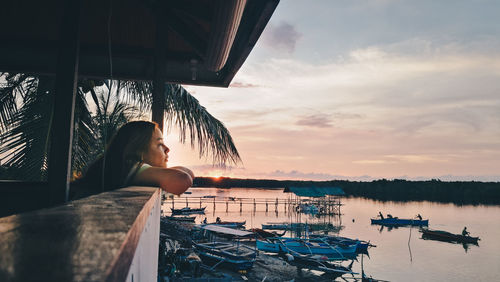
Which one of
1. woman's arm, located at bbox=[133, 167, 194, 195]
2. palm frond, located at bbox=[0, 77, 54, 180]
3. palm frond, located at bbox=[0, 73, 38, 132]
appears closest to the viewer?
woman's arm, located at bbox=[133, 167, 194, 195]

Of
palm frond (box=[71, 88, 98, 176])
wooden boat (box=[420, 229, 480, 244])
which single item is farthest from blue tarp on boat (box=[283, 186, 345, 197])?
palm frond (box=[71, 88, 98, 176])

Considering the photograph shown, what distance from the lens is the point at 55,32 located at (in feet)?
14.4

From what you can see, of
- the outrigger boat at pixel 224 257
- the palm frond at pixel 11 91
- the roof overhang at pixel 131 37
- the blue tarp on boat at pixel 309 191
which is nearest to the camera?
the roof overhang at pixel 131 37

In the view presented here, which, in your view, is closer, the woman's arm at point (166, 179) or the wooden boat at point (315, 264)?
the woman's arm at point (166, 179)

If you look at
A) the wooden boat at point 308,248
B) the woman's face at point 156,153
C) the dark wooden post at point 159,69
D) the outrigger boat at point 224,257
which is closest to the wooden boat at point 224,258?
the outrigger boat at point 224,257

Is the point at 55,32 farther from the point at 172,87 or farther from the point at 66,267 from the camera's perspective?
the point at 66,267

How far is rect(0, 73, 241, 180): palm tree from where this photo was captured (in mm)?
5508

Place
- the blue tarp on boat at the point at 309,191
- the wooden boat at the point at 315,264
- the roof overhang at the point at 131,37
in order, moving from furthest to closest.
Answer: the blue tarp on boat at the point at 309,191
the wooden boat at the point at 315,264
the roof overhang at the point at 131,37

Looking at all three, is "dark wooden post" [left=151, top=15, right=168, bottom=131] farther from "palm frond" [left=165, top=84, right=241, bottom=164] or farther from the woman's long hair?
"palm frond" [left=165, top=84, right=241, bottom=164]

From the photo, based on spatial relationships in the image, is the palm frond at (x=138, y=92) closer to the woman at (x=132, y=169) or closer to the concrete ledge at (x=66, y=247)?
the woman at (x=132, y=169)

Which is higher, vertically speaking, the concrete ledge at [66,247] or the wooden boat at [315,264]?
the concrete ledge at [66,247]

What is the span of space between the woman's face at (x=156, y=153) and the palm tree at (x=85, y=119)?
6.69 feet

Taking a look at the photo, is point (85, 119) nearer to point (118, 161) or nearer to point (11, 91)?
point (11, 91)

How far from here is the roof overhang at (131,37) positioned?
3607mm
